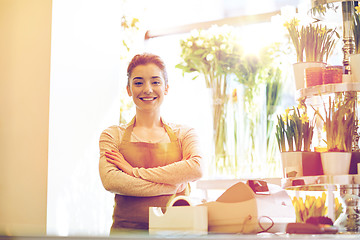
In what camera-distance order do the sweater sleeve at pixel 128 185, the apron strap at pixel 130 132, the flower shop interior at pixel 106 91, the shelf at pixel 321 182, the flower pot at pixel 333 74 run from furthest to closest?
the flower shop interior at pixel 106 91
the apron strap at pixel 130 132
the sweater sleeve at pixel 128 185
the flower pot at pixel 333 74
the shelf at pixel 321 182

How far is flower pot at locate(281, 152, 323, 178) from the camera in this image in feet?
3.79

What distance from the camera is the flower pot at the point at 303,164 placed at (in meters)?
1.16

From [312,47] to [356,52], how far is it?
0.38 feet

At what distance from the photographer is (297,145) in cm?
120

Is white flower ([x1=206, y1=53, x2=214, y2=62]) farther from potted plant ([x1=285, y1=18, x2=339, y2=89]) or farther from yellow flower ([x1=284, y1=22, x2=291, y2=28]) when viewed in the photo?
potted plant ([x1=285, y1=18, x2=339, y2=89])

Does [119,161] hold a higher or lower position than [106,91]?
lower

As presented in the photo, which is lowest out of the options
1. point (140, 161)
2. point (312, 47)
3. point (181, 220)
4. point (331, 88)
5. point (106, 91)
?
point (181, 220)

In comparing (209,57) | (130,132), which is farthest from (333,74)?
(209,57)

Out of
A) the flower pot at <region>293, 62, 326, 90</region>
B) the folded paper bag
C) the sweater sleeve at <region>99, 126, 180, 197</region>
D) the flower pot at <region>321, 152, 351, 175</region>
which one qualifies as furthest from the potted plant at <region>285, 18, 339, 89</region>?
the folded paper bag

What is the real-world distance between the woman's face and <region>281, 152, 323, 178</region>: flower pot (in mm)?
453

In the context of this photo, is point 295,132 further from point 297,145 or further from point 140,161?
point 140,161

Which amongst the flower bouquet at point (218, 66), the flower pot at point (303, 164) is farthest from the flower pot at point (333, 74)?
the flower bouquet at point (218, 66)

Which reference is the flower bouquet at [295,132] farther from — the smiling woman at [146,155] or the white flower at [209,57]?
the white flower at [209,57]

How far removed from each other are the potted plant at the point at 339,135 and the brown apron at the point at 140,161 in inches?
18.6
